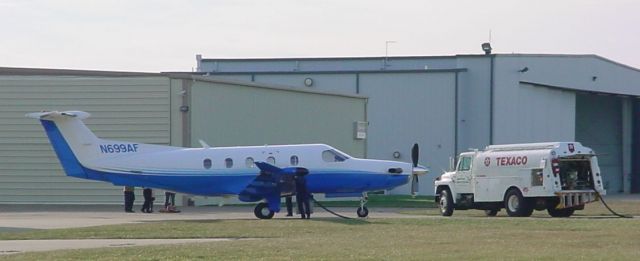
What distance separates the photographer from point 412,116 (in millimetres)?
66875

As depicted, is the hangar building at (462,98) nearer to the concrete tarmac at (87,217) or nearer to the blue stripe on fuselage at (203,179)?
the concrete tarmac at (87,217)

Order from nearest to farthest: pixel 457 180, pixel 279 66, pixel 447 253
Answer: pixel 447 253, pixel 457 180, pixel 279 66

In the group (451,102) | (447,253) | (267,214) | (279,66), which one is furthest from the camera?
(279,66)

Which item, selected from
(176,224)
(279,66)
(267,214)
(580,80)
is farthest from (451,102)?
(176,224)

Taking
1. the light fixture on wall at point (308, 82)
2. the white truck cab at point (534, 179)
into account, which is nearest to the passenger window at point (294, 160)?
the white truck cab at point (534, 179)

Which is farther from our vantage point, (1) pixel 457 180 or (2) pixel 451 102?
(2) pixel 451 102

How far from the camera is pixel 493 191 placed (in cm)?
3875

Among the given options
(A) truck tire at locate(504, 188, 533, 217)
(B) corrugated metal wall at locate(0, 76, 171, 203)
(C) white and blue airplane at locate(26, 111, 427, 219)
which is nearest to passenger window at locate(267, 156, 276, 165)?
(C) white and blue airplane at locate(26, 111, 427, 219)

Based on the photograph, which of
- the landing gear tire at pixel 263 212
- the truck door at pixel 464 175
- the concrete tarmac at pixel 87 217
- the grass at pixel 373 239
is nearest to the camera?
the grass at pixel 373 239

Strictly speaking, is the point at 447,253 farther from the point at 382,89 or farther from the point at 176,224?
the point at 382,89

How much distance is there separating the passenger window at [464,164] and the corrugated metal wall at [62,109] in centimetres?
1367

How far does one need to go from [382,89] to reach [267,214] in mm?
31216

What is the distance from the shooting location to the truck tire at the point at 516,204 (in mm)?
37656

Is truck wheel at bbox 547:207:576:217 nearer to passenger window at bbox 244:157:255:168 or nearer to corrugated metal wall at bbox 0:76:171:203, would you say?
passenger window at bbox 244:157:255:168
